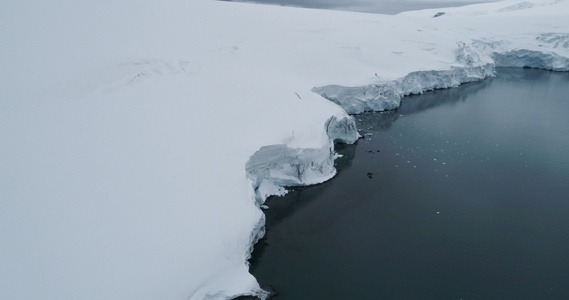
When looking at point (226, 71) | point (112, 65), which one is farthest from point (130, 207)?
point (226, 71)

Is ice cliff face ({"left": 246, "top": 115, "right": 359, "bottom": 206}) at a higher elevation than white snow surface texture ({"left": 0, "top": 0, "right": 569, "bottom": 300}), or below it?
below

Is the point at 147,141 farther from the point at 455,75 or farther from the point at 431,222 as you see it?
the point at 455,75

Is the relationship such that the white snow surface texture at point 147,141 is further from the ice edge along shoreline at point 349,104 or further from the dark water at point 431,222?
the dark water at point 431,222

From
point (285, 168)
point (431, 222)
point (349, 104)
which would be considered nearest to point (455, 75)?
point (349, 104)

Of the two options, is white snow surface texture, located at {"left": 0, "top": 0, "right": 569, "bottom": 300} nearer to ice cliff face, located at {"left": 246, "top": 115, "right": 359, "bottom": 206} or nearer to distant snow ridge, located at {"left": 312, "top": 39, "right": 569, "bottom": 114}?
ice cliff face, located at {"left": 246, "top": 115, "right": 359, "bottom": 206}

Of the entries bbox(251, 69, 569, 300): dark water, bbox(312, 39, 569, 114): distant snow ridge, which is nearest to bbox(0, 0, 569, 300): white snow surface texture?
bbox(312, 39, 569, 114): distant snow ridge

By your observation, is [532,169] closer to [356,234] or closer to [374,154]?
[374,154]
